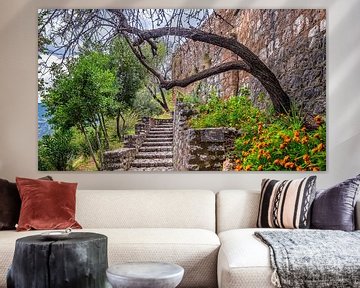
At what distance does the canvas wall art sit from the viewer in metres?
4.82

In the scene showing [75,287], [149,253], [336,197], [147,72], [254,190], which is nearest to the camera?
[75,287]

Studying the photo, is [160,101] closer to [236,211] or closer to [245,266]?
[236,211]

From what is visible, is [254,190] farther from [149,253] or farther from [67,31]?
[67,31]

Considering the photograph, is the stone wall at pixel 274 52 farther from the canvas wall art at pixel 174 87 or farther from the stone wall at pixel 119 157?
the stone wall at pixel 119 157

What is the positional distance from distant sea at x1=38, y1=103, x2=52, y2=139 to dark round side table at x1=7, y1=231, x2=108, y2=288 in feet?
6.26

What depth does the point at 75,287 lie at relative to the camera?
3004 mm

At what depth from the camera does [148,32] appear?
15.9 ft

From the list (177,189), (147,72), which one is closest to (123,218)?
(177,189)

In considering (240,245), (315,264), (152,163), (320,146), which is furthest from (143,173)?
(315,264)

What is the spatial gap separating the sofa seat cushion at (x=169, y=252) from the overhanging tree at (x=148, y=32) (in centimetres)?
159

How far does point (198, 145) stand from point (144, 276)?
225cm

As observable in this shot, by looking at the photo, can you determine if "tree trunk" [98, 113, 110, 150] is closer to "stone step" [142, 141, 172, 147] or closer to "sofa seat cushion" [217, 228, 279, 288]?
"stone step" [142, 141, 172, 147]

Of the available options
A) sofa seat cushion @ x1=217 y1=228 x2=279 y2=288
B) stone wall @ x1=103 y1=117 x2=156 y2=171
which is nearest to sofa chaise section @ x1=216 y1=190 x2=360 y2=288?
sofa seat cushion @ x1=217 y1=228 x2=279 y2=288

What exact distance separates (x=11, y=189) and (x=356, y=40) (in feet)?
9.70
